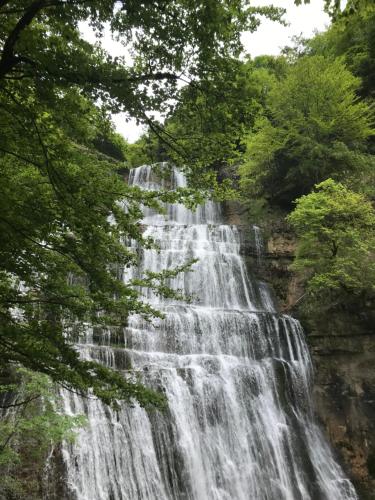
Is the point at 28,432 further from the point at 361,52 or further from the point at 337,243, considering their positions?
the point at 361,52

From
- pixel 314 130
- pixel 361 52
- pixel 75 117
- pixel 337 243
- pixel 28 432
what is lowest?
pixel 28 432

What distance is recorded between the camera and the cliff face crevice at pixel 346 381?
1308 cm

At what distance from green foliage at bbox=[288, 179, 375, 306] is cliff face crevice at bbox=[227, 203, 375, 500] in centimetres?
105

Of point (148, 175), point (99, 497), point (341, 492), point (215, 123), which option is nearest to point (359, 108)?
point (148, 175)

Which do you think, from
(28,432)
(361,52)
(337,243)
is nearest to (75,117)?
(28,432)

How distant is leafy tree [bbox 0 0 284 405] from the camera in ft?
11.4

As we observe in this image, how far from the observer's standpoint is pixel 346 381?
1433 cm

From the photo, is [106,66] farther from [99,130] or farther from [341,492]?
[341,492]

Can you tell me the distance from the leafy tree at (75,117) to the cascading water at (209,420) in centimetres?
424

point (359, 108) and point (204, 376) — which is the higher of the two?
point (359, 108)

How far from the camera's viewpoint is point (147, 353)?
12023mm

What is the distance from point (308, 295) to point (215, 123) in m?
13.7

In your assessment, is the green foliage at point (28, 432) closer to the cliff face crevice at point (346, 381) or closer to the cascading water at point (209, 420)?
the cascading water at point (209, 420)

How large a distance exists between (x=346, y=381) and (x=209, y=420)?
5979mm
